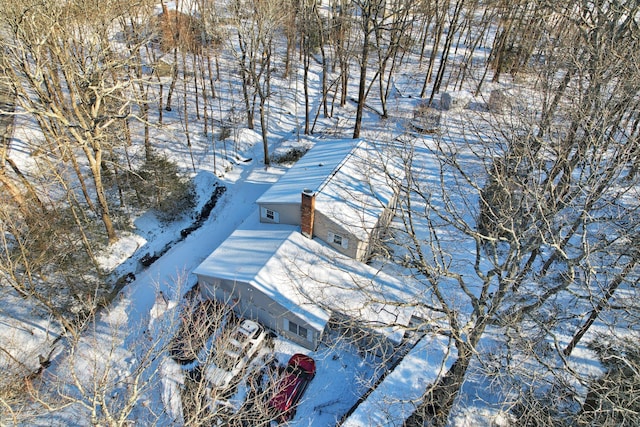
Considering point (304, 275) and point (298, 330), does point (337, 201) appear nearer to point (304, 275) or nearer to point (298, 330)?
point (304, 275)

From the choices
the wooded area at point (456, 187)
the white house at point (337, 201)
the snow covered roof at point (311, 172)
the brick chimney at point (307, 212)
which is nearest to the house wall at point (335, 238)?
the white house at point (337, 201)

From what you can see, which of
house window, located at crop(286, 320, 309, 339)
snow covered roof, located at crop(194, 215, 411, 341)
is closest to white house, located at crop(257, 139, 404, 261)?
snow covered roof, located at crop(194, 215, 411, 341)

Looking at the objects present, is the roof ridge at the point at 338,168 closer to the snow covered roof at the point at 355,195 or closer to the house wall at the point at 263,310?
the snow covered roof at the point at 355,195

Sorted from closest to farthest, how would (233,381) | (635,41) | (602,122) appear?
(602,122)
(635,41)
(233,381)

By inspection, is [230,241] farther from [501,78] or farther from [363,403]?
[501,78]

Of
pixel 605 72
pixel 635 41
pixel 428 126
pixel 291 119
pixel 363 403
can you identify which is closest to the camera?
pixel 605 72

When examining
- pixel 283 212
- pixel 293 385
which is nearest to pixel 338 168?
pixel 283 212

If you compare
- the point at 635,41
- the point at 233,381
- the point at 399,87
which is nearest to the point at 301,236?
the point at 233,381
